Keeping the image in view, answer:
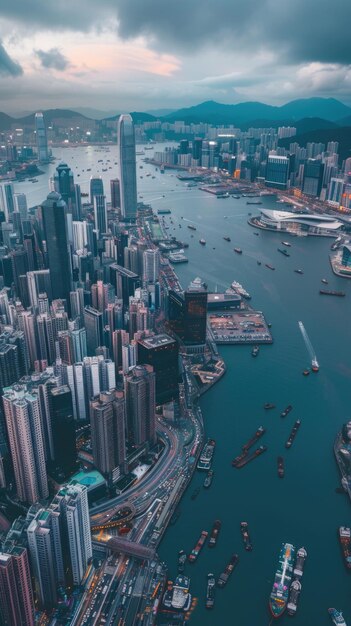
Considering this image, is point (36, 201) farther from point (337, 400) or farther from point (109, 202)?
point (337, 400)

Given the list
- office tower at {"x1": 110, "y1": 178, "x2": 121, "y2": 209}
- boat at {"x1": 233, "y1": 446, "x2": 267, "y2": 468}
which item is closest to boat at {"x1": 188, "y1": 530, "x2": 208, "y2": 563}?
boat at {"x1": 233, "y1": 446, "x2": 267, "y2": 468}

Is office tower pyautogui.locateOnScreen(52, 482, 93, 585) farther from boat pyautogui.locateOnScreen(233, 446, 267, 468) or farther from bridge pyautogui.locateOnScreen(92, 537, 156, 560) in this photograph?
boat pyautogui.locateOnScreen(233, 446, 267, 468)

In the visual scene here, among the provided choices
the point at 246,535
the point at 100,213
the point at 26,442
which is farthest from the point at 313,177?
the point at 26,442

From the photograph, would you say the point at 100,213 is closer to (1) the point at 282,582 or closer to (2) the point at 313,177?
(2) the point at 313,177

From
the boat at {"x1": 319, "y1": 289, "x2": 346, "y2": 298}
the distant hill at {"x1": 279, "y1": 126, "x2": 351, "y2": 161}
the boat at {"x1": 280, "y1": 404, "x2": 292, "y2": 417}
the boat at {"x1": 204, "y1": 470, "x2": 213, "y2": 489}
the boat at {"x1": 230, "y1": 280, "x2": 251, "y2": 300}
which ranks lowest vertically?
the boat at {"x1": 204, "y1": 470, "x2": 213, "y2": 489}

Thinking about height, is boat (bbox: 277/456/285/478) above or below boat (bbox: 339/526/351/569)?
above

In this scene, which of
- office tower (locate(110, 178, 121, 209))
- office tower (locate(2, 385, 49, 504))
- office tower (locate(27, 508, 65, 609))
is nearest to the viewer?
office tower (locate(27, 508, 65, 609))

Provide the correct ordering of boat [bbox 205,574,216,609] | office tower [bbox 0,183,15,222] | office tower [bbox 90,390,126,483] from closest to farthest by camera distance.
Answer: boat [bbox 205,574,216,609] < office tower [bbox 90,390,126,483] < office tower [bbox 0,183,15,222]
